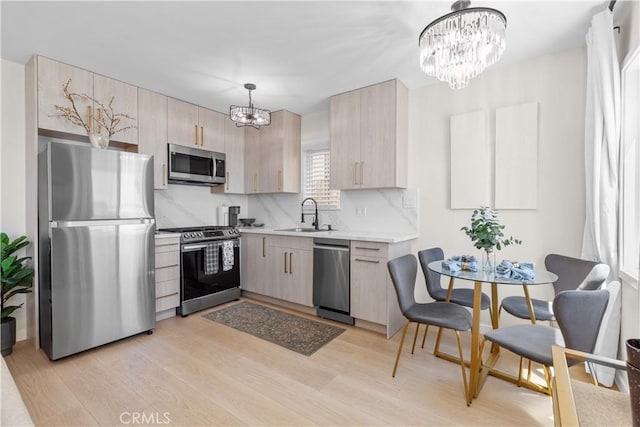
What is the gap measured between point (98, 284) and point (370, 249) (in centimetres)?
243

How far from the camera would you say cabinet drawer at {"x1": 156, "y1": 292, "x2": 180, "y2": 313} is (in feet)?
10.2

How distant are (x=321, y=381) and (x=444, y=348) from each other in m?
1.18

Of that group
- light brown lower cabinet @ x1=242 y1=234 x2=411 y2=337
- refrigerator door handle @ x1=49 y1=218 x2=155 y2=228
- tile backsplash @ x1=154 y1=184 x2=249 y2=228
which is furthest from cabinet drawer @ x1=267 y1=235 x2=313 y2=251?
refrigerator door handle @ x1=49 y1=218 x2=155 y2=228

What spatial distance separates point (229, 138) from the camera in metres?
4.22

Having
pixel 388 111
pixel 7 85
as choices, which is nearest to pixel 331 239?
pixel 388 111

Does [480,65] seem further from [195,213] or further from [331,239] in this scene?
[195,213]

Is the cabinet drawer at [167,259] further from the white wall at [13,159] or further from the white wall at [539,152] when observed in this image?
the white wall at [539,152]

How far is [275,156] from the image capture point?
4.09 m

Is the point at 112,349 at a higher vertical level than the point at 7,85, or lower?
lower

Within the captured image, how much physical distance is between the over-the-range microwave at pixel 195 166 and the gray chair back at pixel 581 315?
12.1 ft

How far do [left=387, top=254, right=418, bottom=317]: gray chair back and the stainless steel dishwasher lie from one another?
0.85m

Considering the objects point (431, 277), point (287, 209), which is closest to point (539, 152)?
point (431, 277)

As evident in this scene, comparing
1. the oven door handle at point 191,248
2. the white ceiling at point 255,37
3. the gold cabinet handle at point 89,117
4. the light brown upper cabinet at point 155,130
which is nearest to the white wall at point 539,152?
the white ceiling at point 255,37

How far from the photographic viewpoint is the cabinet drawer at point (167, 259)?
3.12m
